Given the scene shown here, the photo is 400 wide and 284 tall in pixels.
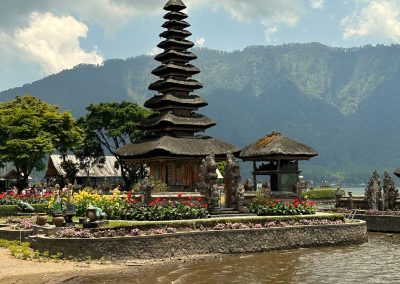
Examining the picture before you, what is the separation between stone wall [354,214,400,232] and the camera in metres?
41.0

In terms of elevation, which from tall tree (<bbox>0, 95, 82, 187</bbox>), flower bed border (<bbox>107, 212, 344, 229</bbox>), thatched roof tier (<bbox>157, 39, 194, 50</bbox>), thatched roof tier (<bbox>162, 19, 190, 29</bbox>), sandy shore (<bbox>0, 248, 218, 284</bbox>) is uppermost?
thatched roof tier (<bbox>162, 19, 190, 29</bbox>)

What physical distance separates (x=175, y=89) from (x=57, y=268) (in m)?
34.7

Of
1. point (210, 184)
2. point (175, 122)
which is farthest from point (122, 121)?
point (210, 184)

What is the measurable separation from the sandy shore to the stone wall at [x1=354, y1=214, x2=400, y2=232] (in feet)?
63.6

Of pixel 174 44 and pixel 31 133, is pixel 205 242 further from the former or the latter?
pixel 31 133

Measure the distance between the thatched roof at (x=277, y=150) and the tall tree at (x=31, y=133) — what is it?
70.1 feet

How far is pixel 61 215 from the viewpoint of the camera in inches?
1190

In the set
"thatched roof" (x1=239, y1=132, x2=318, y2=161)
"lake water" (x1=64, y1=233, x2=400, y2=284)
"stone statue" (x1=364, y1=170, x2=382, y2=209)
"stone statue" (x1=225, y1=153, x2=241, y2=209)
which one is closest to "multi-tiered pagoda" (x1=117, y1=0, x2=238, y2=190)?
"thatched roof" (x1=239, y1=132, x2=318, y2=161)

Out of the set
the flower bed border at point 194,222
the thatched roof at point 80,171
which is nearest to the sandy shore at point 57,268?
the flower bed border at point 194,222

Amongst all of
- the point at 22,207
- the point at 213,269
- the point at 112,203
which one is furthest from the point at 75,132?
the point at 213,269

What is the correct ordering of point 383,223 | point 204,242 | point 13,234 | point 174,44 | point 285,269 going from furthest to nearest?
point 174,44 → point 383,223 → point 13,234 → point 204,242 → point 285,269

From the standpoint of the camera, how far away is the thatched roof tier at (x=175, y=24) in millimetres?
Answer: 58938

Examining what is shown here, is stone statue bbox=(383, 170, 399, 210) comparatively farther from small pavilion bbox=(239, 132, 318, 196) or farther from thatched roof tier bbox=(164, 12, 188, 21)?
thatched roof tier bbox=(164, 12, 188, 21)

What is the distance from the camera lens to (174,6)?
195 ft
